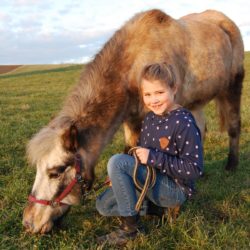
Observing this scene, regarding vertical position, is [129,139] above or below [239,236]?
above

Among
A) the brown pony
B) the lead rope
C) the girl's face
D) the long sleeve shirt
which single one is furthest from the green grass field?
the girl's face

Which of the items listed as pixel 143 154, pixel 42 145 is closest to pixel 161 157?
pixel 143 154

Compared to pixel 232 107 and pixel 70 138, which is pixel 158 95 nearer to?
pixel 70 138

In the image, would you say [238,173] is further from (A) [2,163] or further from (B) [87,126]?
(A) [2,163]

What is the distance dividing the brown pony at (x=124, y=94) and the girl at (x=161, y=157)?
0.48 m

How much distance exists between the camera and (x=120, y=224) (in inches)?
152

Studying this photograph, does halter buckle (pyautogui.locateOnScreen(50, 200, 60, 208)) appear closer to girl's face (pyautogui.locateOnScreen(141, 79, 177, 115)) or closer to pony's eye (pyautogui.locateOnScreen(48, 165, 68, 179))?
pony's eye (pyautogui.locateOnScreen(48, 165, 68, 179))

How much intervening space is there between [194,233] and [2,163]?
3628 millimetres

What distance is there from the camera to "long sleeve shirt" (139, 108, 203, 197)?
3.54 metres

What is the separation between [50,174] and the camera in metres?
3.78

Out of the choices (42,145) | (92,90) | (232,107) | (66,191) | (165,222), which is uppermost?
(92,90)

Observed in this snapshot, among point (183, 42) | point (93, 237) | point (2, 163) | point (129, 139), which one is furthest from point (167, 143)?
point (2, 163)

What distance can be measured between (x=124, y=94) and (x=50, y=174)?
129 centimetres

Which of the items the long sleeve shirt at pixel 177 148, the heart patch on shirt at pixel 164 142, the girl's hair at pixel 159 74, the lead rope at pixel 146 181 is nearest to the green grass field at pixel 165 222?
the lead rope at pixel 146 181
